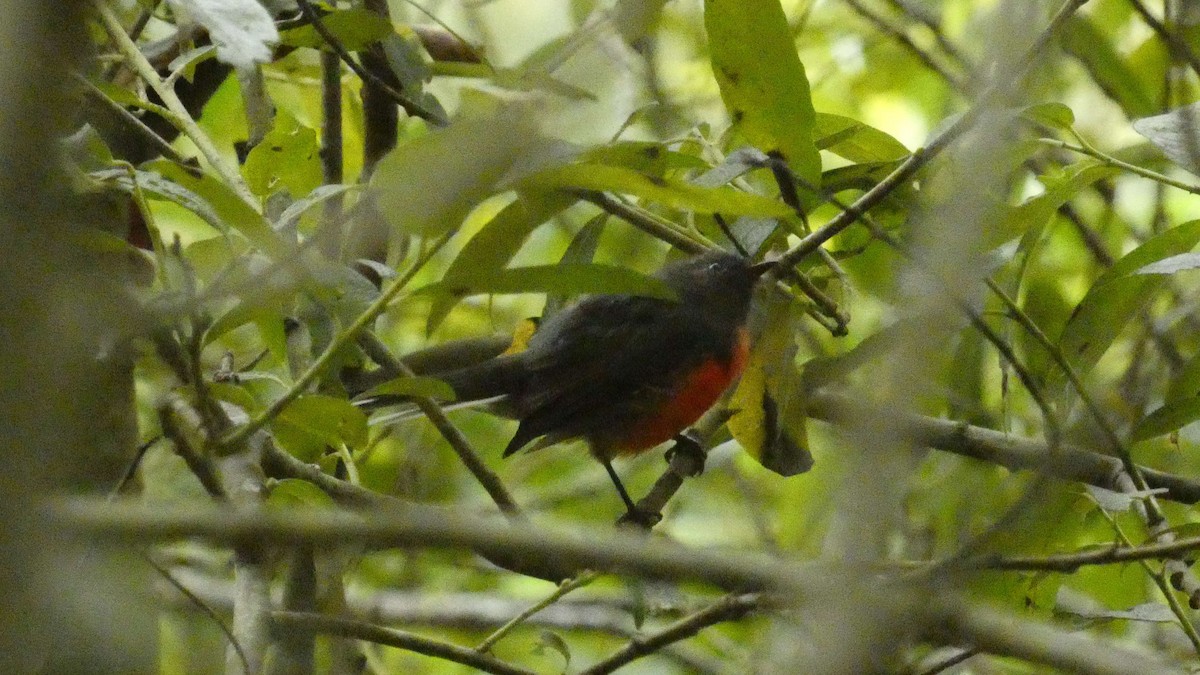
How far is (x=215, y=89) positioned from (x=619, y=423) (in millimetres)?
1603

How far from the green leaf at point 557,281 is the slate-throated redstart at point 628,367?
1.87 m

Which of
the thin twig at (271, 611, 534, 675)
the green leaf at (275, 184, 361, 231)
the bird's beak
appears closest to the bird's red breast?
the bird's beak

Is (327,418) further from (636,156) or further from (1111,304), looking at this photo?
(1111,304)

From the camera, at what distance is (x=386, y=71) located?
308 centimetres

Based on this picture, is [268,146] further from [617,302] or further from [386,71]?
[617,302]

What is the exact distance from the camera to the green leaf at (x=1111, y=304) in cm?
236

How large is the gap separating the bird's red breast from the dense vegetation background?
17cm

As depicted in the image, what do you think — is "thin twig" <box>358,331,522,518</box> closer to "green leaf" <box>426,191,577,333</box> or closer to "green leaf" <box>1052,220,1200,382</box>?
"green leaf" <box>426,191,577,333</box>

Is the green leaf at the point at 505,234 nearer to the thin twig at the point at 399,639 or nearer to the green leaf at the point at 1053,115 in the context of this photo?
the thin twig at the point at 399,639

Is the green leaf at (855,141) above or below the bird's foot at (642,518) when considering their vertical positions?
above

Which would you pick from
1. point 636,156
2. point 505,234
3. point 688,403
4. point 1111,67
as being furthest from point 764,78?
point 688,403

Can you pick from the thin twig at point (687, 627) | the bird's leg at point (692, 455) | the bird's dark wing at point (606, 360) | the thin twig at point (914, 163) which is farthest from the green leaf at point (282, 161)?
the bird's dark wing at point (606, 360)

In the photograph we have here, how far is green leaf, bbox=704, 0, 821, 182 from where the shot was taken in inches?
92.0

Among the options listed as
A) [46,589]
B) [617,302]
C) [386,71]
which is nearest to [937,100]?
[617,302]
